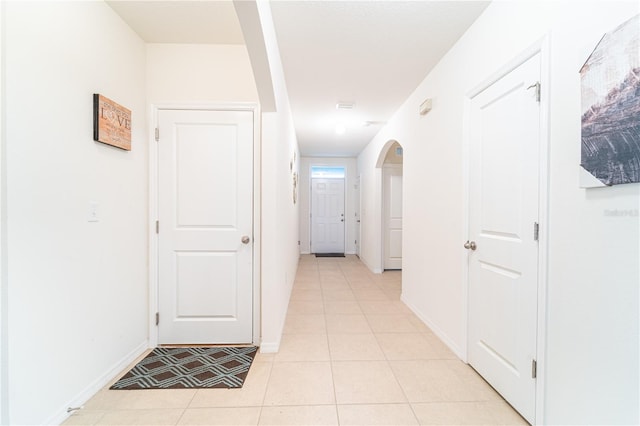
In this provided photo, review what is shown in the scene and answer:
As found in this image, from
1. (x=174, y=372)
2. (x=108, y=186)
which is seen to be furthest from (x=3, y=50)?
(x=174, y=372)

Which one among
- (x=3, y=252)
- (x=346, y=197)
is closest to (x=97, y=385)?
(x=3, y=252)

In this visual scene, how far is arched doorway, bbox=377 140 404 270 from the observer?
197 inches

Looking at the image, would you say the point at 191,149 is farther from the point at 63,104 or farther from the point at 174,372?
the point at 174,372

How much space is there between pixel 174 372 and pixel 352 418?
1258 mm

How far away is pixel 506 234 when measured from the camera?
62.5 inches

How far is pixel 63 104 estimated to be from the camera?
146 centimetres

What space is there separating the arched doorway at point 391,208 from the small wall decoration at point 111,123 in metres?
3.97

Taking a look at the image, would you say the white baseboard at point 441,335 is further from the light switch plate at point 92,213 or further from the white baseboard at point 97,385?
the light switch plate at point 92,213

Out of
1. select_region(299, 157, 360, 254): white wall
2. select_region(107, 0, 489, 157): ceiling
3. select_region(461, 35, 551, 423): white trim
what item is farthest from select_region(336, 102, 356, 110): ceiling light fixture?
select_region(299, 157, 360, 254): white wall

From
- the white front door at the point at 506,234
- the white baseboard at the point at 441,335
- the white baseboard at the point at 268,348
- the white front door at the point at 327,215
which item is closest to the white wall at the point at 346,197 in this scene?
the white front door at the point at 327,215

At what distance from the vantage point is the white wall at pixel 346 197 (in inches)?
262

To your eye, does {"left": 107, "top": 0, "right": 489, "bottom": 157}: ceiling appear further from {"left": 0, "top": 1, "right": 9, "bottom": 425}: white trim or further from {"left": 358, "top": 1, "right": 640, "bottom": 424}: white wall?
{"left": 0, "top": 1, "right": 9, "bottom": 425}: white trim

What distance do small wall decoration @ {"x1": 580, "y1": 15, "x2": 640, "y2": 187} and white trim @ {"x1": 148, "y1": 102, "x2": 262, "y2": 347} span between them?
6.38ft

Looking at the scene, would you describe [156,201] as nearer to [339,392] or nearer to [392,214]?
[339,392]
